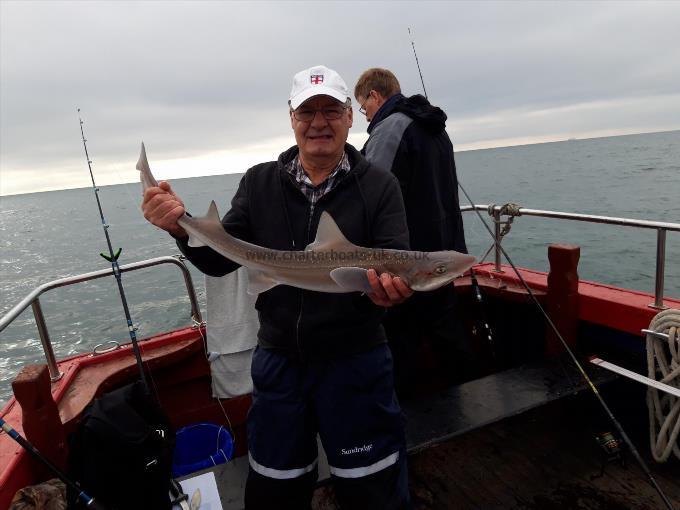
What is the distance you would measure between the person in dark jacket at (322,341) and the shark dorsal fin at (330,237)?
0.56 ft

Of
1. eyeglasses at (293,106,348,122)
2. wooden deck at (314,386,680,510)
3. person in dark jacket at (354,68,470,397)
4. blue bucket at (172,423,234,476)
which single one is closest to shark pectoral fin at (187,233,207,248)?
eyeglasses at (293,106,348,122)

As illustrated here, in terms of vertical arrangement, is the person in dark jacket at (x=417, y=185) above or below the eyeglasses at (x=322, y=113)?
below

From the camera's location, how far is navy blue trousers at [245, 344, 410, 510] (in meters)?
2.46

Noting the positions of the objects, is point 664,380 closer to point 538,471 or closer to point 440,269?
point 538,471

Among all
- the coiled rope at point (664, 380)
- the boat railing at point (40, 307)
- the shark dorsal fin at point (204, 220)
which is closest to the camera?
the shark dorsal fin at point (204, 220)

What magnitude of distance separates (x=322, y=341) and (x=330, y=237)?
1.82ft

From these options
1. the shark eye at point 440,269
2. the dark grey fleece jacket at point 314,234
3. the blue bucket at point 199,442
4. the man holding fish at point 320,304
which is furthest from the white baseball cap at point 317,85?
the blue bucket at point 199,442

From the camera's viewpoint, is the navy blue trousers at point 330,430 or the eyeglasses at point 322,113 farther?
the eyeglasses at point 322,113

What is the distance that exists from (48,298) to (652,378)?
24.3 meters

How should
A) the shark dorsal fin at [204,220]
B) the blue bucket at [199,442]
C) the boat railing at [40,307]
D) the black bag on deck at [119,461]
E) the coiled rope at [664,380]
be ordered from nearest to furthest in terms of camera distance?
the shark dorsal fin at [204,220] < the black bag on deck at [119,461] < the boat railing at [40,307] < the coiled rope at [664,380] < the blue bucket at [199,442]

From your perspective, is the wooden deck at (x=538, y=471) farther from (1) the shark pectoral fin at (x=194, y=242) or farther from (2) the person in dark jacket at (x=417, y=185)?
(1) the shark pectoral fin at (x=194, y=242)

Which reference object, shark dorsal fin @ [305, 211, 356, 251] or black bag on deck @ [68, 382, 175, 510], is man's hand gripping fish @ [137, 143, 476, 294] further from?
black bag on deck @ [68, 382, 175, 510]

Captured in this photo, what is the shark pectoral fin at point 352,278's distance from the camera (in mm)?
2314

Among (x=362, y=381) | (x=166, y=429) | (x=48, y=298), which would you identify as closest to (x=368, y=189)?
(x=362, y=381)
